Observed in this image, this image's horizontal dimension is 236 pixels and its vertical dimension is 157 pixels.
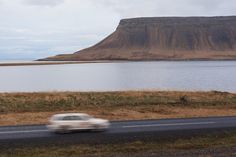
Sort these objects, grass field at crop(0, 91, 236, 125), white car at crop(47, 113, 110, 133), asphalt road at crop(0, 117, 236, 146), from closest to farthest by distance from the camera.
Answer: asphalt road at crop(0, 117, 236, 146)
white car at crop(47, 113, 110, 133)
grass field at crop(0, 91, 236, 125)

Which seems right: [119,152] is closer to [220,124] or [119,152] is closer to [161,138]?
[161,138]

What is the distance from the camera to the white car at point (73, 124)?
89.4 ft

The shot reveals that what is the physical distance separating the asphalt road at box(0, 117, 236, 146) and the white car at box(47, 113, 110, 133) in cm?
42

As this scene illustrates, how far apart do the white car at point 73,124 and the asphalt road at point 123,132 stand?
1.38 feet

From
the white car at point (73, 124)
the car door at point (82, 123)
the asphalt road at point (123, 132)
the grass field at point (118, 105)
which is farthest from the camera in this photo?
the grass field at point (118, 105)

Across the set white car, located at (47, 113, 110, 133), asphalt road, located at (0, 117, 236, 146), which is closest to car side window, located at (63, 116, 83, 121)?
white car, located at (47, 113, 110, 133)

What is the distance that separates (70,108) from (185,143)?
2071 cm

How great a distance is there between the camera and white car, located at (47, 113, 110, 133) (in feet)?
89.4

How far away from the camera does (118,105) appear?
151ft

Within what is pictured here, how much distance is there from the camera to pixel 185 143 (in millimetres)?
25375

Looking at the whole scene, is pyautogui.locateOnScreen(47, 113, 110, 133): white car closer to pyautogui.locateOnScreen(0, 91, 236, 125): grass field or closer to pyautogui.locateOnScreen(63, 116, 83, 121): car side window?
pyautogui.locateOnScreen(63, 116, 83, 121): car side window

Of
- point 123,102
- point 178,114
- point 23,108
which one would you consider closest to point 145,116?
point 178,114

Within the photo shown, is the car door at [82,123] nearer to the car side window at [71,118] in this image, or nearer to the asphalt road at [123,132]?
the car side window at [71,118]

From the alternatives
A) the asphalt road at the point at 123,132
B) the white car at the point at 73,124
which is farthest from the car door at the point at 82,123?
the asphalt road at the point at 123,132
